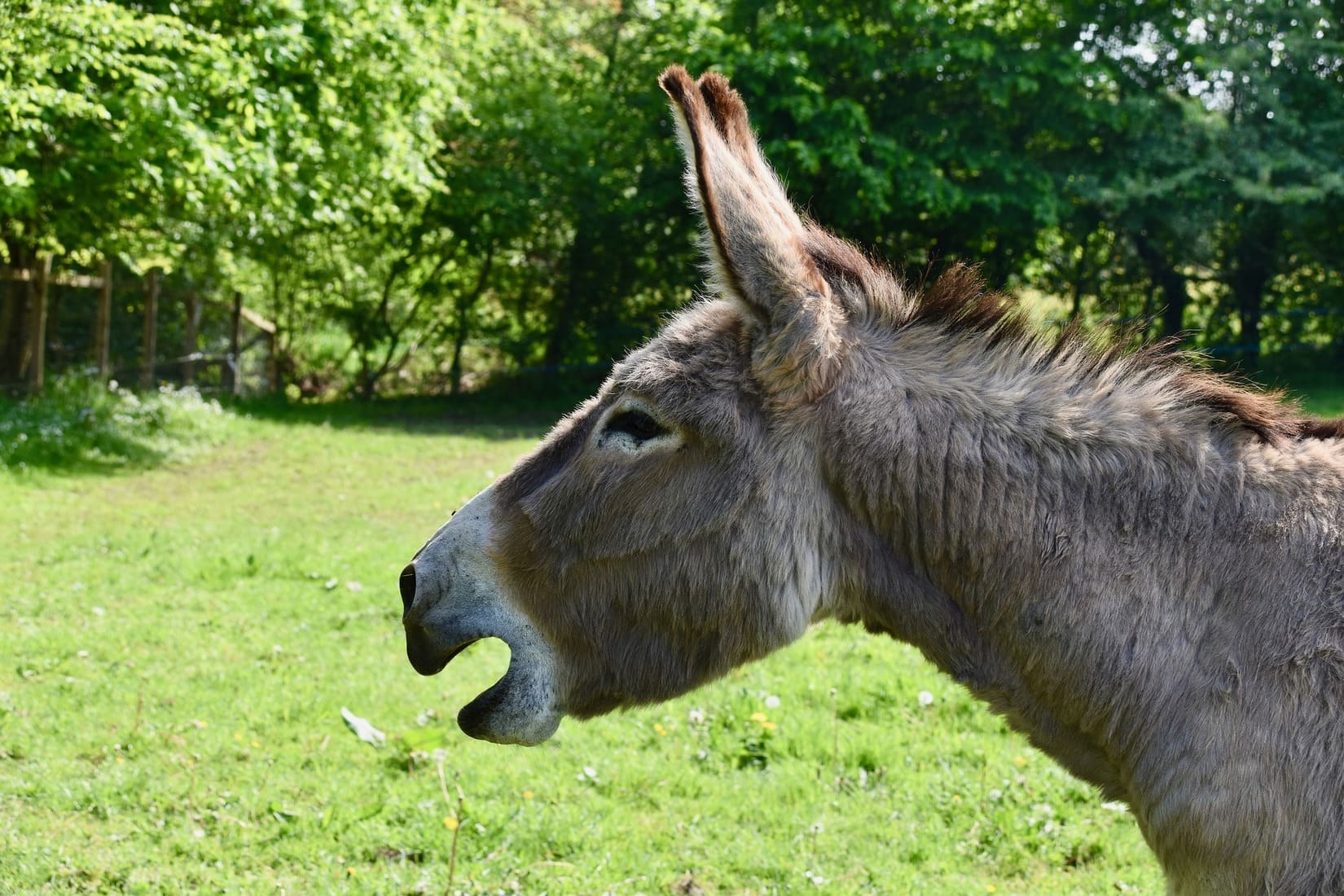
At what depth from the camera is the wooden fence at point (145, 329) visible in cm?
1617

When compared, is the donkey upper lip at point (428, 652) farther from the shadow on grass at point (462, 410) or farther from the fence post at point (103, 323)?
the fence post at point (103, 323)

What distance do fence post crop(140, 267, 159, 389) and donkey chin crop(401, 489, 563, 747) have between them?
18351 millimetres

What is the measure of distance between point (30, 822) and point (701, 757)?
2.93 metres

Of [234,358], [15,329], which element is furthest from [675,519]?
[234,358]

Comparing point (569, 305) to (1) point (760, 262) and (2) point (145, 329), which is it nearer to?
(2) point (145, 329)

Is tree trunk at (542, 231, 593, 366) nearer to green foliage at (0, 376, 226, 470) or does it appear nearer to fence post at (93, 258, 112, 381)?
green foliage at (0, 376, 226, 470)

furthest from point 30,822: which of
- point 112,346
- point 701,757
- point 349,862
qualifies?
point 112,346

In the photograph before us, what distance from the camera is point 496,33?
22.8 meters

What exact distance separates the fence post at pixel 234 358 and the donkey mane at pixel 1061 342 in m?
20.2

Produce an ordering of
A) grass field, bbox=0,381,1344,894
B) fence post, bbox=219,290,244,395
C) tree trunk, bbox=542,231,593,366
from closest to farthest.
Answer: grass field, bbox=0,381,1344,894 → fence post, bbox=219,290,244,395 → tree trunk, bbox=542,231,593,366

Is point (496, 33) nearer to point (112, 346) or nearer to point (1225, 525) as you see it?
point (112, 346)

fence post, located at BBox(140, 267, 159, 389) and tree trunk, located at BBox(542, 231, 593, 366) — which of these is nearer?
fence post, located at BBox(140, 267, 159, 389)

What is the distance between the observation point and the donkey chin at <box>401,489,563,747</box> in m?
2.59

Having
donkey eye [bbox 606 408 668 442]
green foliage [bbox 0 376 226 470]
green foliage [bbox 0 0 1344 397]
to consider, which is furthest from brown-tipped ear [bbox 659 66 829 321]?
green foliage [bbox 0 376 226 470]
